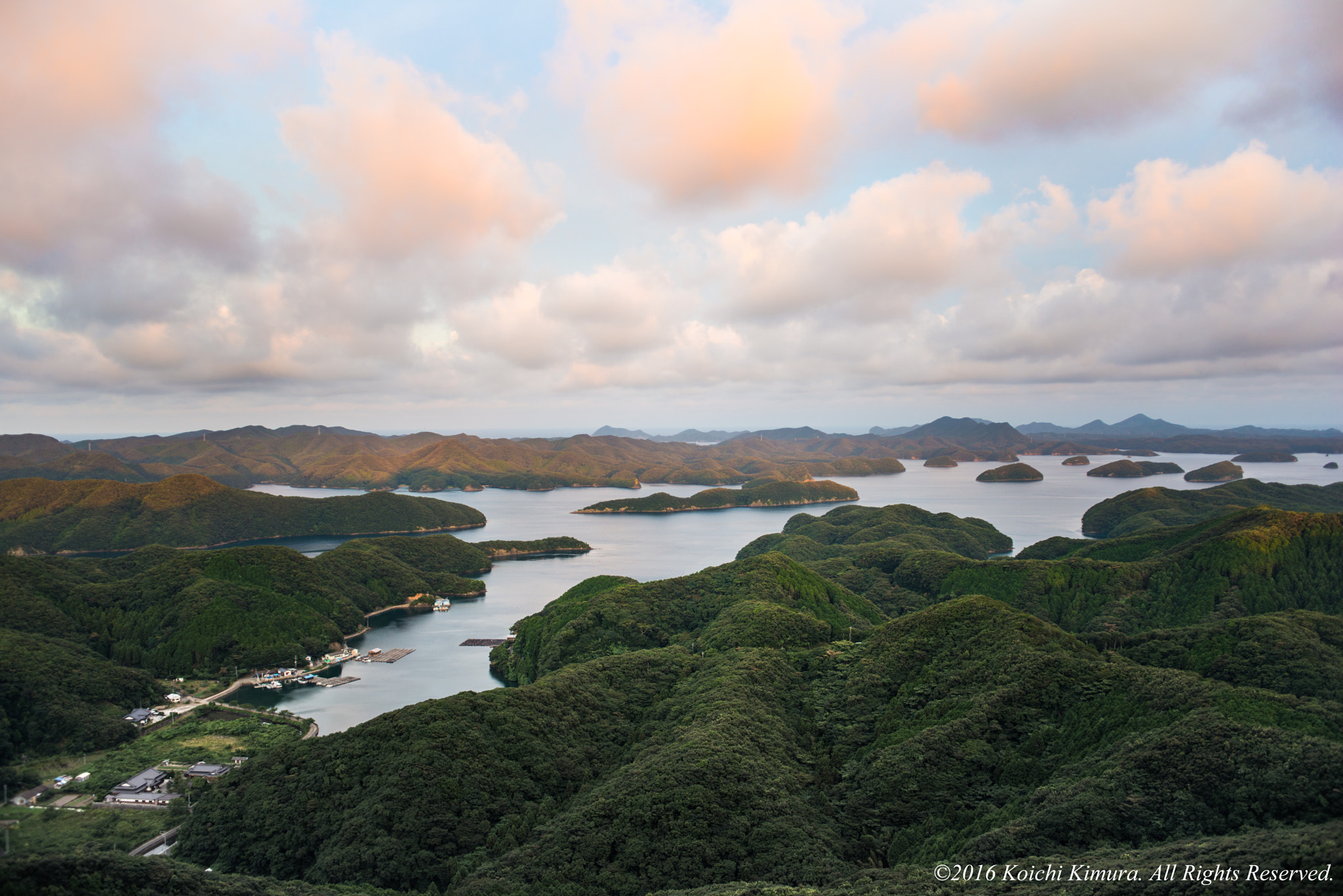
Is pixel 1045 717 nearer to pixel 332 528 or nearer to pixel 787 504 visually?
pixel 332 528

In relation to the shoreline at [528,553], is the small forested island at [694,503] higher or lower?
higher

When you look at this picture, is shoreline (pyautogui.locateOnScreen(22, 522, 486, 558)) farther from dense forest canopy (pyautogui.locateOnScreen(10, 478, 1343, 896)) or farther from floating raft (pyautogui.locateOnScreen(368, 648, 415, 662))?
dense forest canopy (pyautogui.locateOnScreen(10, 478, 1343, 896))

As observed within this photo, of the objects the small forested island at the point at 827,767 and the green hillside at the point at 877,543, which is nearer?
the small forested island at the point at 827,767

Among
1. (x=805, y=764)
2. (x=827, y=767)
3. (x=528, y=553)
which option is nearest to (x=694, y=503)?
(x=528, y=553)

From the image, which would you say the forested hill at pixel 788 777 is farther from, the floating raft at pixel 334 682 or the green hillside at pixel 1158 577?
the green hillside at pixel 1158 577

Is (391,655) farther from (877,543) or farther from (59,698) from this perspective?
(877,543)

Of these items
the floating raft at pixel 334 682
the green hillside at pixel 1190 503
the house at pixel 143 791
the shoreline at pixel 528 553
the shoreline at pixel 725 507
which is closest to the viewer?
the house at pixel 143 791

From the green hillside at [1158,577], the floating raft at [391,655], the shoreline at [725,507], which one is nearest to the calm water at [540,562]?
the floating raft at [391,655]

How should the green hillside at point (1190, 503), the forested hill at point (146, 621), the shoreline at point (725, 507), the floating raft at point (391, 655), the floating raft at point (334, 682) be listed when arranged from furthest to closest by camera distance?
the shoreline at point (725, 507), the green hillside at point (1190, 503), the floating raft at point (391, 655), the floating raft at point (334, 682), the forested hill at point (146, 621)
